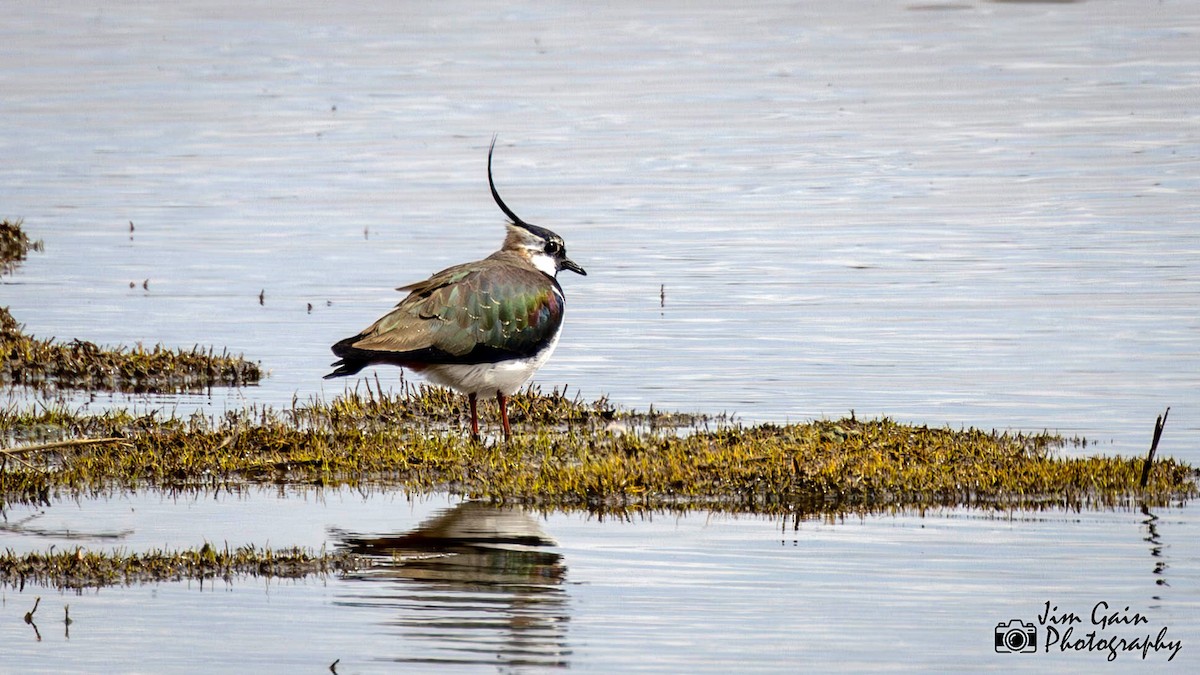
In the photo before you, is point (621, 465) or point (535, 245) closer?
point (621, 465)

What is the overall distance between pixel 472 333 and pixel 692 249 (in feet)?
58.8

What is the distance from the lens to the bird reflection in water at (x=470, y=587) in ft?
36.2

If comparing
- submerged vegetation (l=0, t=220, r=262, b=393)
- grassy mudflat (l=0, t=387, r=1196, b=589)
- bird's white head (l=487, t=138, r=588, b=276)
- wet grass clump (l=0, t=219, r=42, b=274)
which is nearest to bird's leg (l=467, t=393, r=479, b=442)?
grassy mudflat (l=0, t=387, r=1196, b=589)

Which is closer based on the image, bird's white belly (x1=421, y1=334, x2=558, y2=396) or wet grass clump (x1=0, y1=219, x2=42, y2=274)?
bird's white belly (x1=421, y1=334, x2=558, y2=396)

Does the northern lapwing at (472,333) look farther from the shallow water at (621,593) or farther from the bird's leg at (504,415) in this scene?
the shallow water at (621,593)

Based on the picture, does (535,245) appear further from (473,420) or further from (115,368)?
(115,368)

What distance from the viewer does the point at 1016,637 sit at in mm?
11477

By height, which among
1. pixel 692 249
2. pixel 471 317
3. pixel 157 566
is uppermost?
pixel 692 249

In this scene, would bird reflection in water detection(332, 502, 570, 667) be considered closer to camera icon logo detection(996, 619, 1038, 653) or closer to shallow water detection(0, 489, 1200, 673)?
shallow water detection(0, 489, 1200, 673)

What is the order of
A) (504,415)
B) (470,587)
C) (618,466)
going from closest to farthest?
(470,587) → (618,466) → (504,415)

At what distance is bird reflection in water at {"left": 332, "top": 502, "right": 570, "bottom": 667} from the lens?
11039 mm

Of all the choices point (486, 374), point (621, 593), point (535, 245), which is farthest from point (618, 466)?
point (535, 245)

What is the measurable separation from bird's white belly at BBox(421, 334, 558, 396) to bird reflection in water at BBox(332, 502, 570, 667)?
2.23m

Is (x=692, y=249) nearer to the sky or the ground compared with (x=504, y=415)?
nearer to the sky
